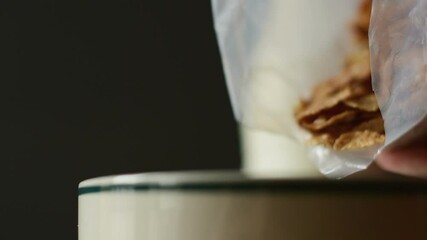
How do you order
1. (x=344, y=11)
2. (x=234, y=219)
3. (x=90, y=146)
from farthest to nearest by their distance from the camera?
(x=90, y=146)
(x=344, y=11)
(x=234, y=219)

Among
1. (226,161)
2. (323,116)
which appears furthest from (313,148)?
(226,161)

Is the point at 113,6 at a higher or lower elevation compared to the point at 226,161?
higher

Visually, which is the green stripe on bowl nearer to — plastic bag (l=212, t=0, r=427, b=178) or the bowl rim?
the bowl rim

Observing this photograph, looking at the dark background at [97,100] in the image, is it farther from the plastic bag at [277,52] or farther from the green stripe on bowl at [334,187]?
the green stripe on bowl at [334,187]

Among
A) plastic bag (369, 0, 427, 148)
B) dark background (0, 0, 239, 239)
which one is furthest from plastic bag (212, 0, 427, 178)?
dark background (0, 0, 239, 239)

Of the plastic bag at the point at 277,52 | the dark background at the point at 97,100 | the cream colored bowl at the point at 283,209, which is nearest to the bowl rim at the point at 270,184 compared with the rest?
the cream colored bowl at the point at 283,209

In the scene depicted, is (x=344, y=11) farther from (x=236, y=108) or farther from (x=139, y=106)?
(x=139, y=106)
